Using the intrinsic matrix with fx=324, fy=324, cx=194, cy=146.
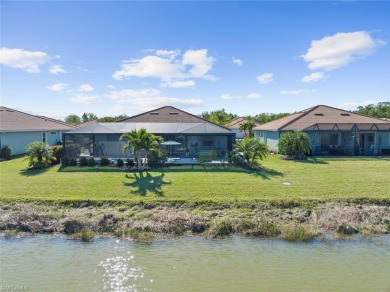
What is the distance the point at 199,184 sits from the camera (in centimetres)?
1747

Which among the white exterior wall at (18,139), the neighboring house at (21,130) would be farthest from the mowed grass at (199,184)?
the neighboring house at (21,130)

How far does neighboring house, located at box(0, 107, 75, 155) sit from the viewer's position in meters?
A: 29.9

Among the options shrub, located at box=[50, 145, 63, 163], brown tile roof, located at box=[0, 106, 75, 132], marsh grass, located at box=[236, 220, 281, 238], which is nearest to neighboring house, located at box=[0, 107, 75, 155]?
brown tile roof, located at box=[0, 106, 75, 132]

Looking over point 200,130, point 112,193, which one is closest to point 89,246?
point 112,193

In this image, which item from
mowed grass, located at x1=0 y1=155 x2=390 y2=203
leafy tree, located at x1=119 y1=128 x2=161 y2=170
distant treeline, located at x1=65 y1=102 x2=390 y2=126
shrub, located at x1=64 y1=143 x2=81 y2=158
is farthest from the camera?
distant treeline, located at x1=65 y1=102 x2=390 y2=126

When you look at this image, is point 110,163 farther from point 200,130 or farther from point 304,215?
point 304,215

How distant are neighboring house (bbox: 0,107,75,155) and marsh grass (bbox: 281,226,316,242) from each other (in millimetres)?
Result: 26218

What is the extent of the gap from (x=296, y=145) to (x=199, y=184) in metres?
12.6

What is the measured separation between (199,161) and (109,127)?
9362mm

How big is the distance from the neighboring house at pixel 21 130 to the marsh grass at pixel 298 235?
26218mm

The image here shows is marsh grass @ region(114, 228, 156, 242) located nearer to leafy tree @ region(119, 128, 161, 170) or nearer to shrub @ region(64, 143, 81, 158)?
leafy tree @ region(119, 128, 161, 170)

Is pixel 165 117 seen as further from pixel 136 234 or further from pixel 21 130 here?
pixel 136 234

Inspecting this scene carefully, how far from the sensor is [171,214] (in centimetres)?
1377

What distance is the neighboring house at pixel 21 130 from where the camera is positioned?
29891 millimetres
